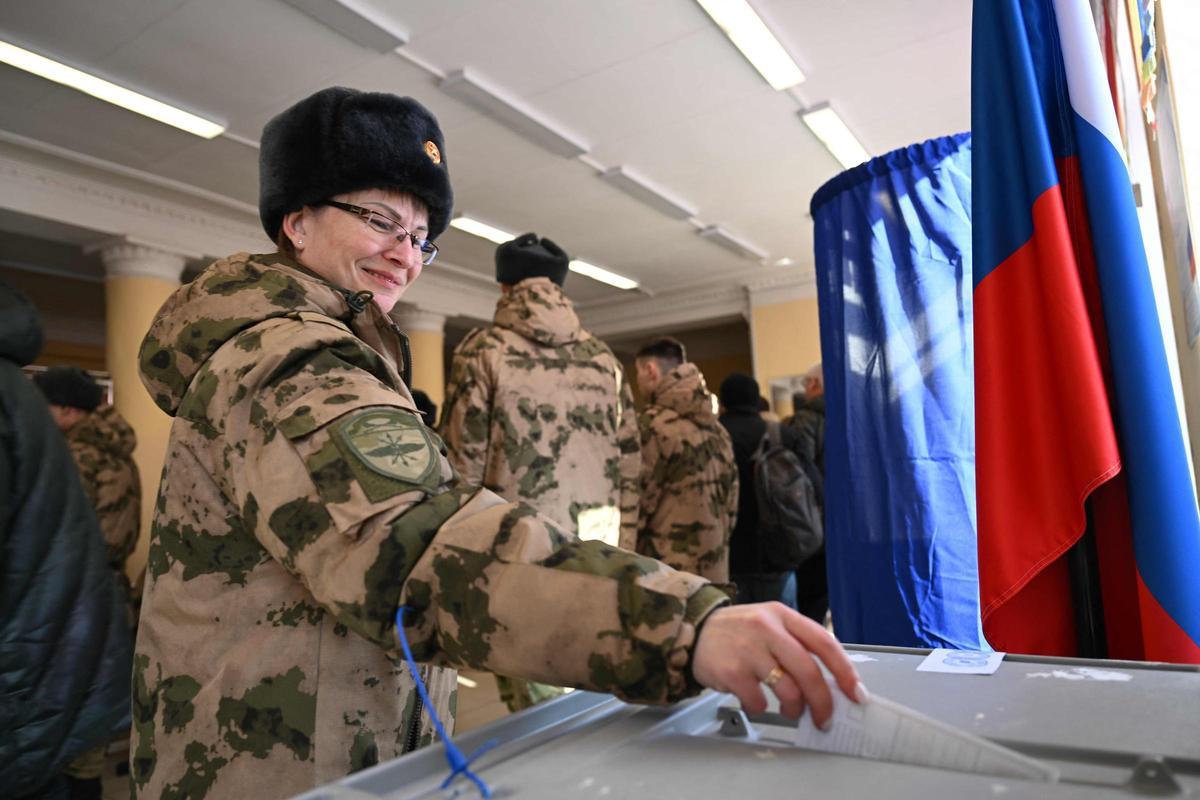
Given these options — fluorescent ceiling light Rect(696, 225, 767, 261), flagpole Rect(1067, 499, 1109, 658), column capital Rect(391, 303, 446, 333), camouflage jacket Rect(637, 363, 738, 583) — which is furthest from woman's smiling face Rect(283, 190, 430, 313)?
column capital Rect(391, 303, 446, 333)

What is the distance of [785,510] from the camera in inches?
139

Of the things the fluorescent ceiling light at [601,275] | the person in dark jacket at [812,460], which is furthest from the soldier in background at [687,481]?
the fluorescent ceiling light at [601,275]

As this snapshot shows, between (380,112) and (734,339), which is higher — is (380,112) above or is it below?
below

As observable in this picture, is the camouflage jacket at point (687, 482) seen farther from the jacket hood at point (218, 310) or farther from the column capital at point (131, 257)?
Result: the column capital at point (131, 257)

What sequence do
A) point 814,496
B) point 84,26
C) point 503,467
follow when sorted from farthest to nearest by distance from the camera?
point 84,26
point 814,496
point 503,467

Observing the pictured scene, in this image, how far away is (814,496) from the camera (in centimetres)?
362

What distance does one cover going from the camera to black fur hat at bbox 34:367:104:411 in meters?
3.72

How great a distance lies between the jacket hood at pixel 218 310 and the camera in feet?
2.92

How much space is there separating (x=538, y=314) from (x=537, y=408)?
0.35 m

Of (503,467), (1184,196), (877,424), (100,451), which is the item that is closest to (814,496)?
(503,467)

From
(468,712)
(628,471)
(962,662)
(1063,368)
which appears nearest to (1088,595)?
(1063,368)

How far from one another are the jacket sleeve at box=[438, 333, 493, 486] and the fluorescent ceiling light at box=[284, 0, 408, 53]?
2.56 meters

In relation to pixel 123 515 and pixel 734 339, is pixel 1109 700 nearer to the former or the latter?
pixel 123 515

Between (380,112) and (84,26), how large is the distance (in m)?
4.43
